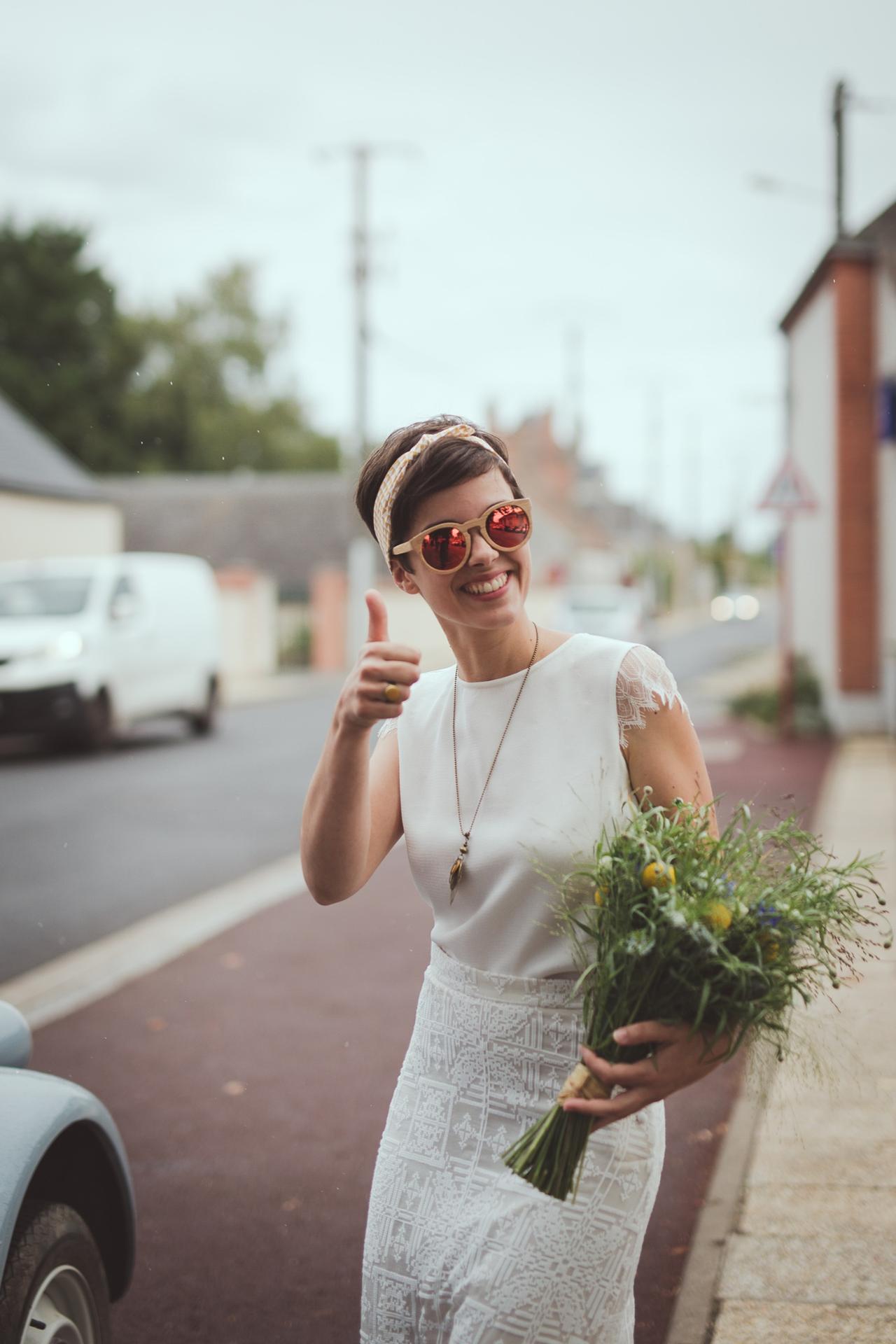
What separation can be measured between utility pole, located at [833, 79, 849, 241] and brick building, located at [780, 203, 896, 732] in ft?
3.65

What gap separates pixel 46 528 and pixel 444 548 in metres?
21.1

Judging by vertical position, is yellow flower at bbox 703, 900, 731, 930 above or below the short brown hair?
below

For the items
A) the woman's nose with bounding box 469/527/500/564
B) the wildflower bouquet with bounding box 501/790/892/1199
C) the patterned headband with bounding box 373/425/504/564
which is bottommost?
the wildflower bouquet with bounding box 501/790/892/1199

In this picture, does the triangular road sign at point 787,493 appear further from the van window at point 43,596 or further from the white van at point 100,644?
the van window at point 43,596

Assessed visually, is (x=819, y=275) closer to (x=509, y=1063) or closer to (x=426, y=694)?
(x=426, y=694)

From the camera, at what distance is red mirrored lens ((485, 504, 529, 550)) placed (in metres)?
2.12

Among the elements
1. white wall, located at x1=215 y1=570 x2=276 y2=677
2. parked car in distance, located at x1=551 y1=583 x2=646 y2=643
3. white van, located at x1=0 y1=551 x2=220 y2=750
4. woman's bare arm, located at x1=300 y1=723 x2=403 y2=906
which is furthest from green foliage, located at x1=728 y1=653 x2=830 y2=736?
woman's bare arm, located at x1=300 y1=723 x2=403 y2=906

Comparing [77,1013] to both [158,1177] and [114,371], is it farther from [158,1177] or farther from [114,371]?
[114,371]

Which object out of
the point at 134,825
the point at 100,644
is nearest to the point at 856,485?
the point at 100,644

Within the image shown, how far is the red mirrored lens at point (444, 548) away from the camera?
2102 millimetres

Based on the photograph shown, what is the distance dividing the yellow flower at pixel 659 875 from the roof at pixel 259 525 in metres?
44.7

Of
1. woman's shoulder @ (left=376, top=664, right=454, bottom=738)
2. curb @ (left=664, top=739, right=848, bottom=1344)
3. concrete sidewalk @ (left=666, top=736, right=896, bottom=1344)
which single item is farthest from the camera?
curb @ (left=664, top=739, right=848, bottom=1344)

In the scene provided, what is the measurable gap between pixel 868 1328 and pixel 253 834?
345 inches

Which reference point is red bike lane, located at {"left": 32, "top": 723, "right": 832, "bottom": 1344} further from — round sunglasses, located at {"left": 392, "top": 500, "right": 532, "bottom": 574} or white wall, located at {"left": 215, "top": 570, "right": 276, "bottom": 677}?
white wall, located at {"left": 215, "top": 570, "right": 276, "bottom": 677}
